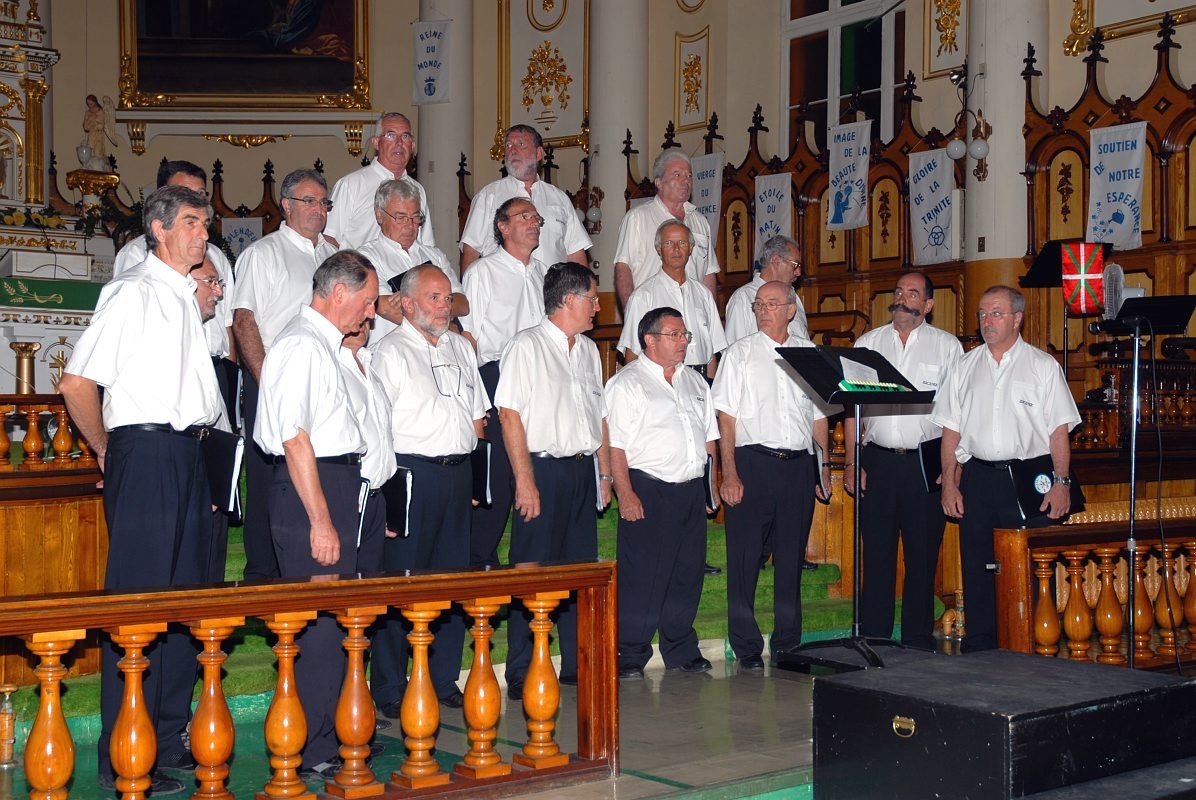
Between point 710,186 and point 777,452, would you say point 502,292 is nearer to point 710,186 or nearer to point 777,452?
point 777,452

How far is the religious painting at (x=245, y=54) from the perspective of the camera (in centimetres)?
1614

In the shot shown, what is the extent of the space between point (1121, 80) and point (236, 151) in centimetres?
994

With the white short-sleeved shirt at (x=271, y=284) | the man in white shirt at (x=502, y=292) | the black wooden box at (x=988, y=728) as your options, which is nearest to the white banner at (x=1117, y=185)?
the man in white shirt at (x=502, y=292)

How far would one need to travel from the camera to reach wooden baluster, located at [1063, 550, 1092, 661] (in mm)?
5602

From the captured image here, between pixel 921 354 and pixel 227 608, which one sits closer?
pixel 227 608

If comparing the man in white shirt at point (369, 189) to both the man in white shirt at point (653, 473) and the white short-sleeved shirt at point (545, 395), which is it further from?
the man in white shirt at point (653, 473)

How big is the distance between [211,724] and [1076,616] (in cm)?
361

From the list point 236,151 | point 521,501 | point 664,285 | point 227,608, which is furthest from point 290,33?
point 227,608

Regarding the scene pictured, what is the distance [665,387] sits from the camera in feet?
20.5

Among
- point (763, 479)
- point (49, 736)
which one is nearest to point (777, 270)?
point (763, 479)

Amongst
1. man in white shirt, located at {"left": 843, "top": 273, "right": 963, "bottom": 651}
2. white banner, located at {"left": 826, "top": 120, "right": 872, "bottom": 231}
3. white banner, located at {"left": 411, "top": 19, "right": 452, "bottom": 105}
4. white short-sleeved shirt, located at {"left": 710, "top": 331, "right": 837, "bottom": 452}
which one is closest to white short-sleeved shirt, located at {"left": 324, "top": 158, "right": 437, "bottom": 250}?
white short-sleeved shirt, located at {"left": 710, "top": 331, "right": 837, "bottom": 452}

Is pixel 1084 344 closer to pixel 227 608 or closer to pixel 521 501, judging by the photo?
pixel 521 501

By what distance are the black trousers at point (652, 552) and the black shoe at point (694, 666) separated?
0.57ft

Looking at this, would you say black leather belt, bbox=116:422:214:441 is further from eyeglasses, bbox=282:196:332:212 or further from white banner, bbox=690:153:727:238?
white banner, bbox=690:153:727:238
